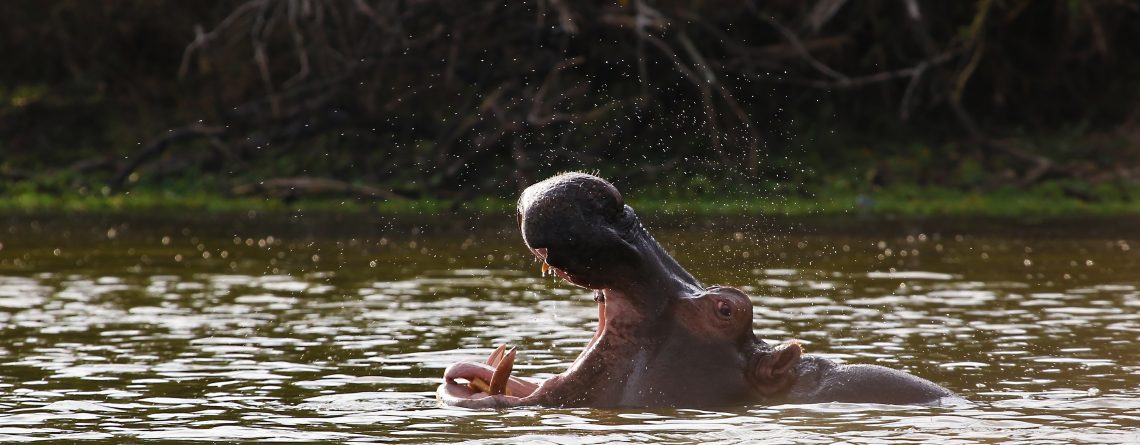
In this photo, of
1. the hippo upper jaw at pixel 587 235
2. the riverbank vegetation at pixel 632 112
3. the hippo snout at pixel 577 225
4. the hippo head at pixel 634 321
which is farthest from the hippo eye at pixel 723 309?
the riverbank vegetation at pixel 632 112

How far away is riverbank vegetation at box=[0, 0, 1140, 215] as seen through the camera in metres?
20.5

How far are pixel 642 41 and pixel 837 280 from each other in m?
7.78

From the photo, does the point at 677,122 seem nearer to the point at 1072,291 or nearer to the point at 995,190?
the point at 995,190

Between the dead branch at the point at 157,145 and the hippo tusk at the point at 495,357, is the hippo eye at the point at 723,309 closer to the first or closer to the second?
the hippo tusk at the point at 495,357

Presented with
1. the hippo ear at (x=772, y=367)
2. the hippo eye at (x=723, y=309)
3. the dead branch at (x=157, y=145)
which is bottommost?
the hippo ear at (x=772, y=367)

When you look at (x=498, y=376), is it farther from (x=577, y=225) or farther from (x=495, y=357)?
(x=577, y=225)

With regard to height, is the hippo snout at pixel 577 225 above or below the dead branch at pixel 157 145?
below

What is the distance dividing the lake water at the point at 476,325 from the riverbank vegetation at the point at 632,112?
197cm

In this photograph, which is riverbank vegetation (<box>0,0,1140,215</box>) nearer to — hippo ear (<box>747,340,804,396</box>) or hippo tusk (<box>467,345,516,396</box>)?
hippo tusk (<box>467,345,516,396</box>)

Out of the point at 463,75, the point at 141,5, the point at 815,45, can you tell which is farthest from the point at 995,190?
the point at 141,5

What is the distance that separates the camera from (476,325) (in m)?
10.5

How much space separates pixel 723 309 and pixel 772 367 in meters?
0.36

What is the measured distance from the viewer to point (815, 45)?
69.5 feet

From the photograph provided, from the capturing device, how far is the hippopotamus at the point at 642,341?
19.1 feet
